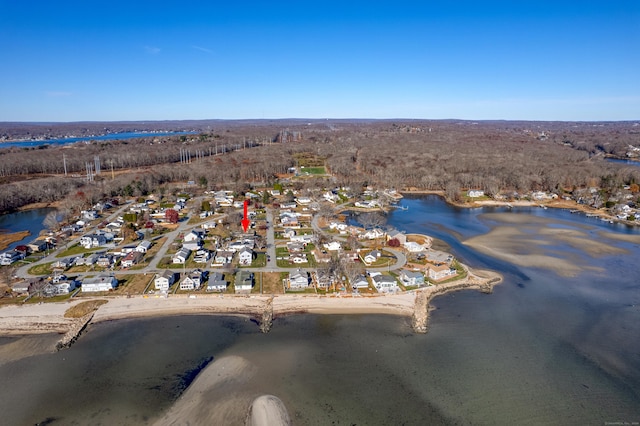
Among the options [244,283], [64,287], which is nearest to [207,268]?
[244,283]

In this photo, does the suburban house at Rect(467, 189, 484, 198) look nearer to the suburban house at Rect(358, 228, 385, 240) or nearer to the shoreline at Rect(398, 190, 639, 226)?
the shoreline at Rect(398, 190, 639, 226)

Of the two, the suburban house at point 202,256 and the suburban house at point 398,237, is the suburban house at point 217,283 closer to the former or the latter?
the suburban house at point 202,256

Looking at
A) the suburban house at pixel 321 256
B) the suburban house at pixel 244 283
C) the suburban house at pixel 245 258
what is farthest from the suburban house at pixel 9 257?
the suburban house at pixel 321 256

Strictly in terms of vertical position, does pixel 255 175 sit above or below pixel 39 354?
above

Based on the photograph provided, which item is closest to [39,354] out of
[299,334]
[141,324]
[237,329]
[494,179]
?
[141,324]

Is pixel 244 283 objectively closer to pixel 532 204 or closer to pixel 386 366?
pixel 386 366

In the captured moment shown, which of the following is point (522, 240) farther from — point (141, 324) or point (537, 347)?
point (141, 324)
